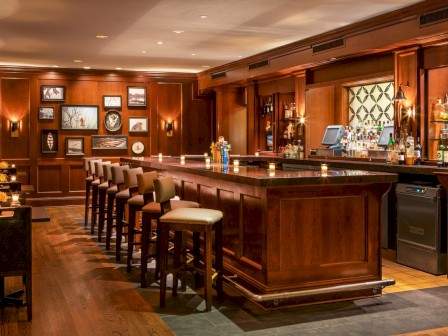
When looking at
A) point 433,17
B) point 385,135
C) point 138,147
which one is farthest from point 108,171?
point 138,147

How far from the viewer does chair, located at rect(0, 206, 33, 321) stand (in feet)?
13.6

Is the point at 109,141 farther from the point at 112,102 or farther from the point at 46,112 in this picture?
the point at 46,112

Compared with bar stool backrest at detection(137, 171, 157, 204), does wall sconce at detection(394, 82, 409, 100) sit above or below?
above

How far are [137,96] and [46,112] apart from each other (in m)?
2.03

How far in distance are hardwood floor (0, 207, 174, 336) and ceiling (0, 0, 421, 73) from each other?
115 inches

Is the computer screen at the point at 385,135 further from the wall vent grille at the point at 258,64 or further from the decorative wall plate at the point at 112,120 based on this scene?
the decorative wall plate at the point at 112,120

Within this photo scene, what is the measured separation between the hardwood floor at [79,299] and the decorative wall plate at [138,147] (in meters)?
5.50

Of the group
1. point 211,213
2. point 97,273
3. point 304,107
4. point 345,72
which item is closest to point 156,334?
point 211,213

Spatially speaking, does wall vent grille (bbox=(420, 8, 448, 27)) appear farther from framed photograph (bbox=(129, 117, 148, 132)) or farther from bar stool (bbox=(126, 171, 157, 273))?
framed photograph (bbox=(129, 117, 148, 132))

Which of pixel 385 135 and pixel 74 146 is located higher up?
pixel 385 135

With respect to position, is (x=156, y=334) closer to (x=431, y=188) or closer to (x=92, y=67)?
(x=431, y=188)

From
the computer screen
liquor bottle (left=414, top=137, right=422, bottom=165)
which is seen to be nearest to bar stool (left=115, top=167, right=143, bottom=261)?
liquor bottle (left=414, top=137, right=422, bottom=165)

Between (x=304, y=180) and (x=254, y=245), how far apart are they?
29.8 inches

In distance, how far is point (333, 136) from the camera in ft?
28.5
